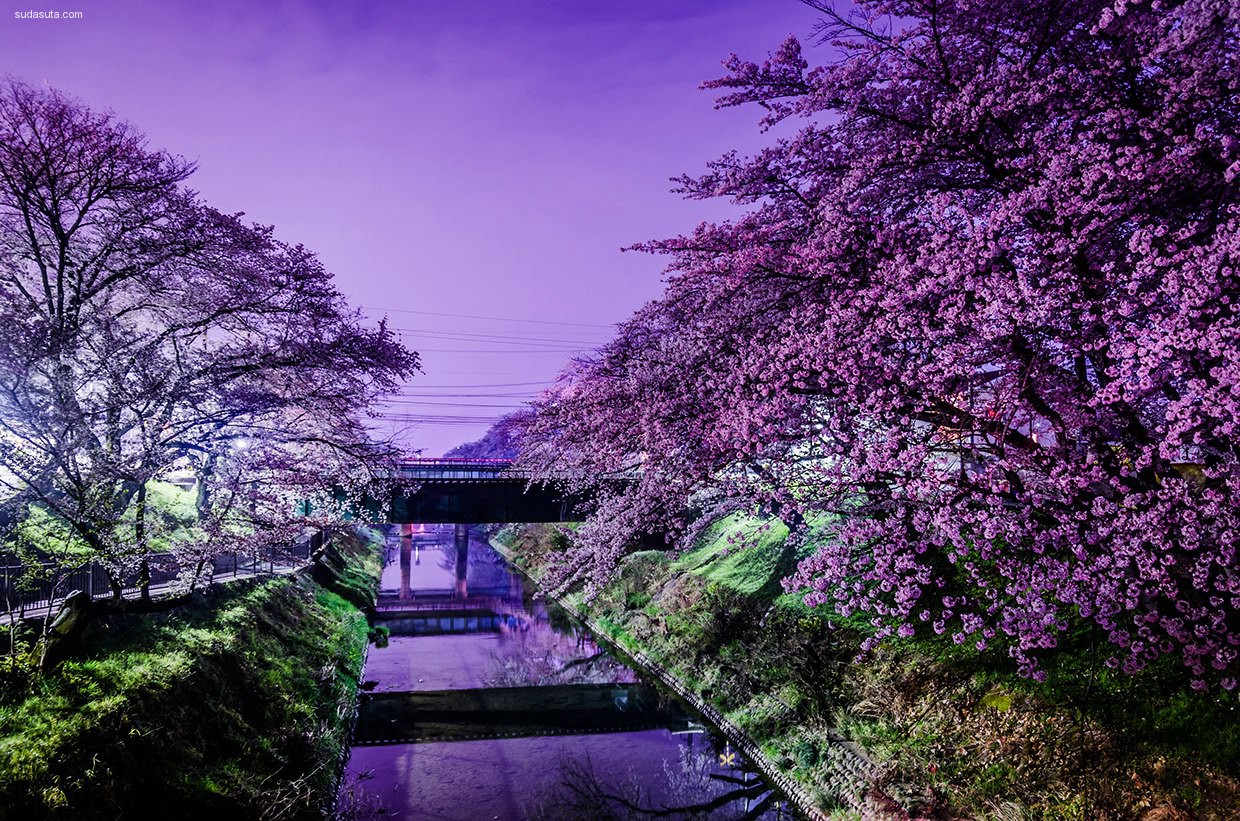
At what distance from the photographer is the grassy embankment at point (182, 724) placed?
8.29 metres

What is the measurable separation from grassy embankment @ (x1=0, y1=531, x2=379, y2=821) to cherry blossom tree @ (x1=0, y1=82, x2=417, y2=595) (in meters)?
1.84

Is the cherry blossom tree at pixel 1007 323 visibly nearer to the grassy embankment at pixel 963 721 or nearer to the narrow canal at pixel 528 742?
the grassy embankment at pixel 963 721

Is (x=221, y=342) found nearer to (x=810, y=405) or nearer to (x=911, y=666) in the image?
(x=810, y=405)

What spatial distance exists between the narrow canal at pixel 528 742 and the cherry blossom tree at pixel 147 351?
5.69 meters

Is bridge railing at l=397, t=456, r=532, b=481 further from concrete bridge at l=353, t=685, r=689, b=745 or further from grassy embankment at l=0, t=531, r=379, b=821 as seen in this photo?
grassy embankment at l=0, t=531, r=379, b=821

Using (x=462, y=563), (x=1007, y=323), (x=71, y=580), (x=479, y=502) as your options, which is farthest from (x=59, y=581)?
(x=462, y=563)

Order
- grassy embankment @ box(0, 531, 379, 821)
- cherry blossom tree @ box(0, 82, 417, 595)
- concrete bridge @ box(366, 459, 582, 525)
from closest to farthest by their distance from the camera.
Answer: grassy embankment @ box(0, 531, 379, 821)
cherry blossom tree @ box(0, 82, 417, 595)
concrete bridge @ box(366, 459, 582, 525)

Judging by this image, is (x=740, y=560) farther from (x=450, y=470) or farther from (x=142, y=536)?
(x=142, y=536)

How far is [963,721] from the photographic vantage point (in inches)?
410

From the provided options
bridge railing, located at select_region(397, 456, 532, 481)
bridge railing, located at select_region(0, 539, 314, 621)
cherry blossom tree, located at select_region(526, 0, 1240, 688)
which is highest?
cherry blossom tree, located at select_region(526, 0, 1240, 688)

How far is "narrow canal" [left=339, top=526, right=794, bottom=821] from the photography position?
12.0 m

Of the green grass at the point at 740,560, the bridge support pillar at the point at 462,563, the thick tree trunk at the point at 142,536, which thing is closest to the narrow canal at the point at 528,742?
the green grass at the point at 740,560

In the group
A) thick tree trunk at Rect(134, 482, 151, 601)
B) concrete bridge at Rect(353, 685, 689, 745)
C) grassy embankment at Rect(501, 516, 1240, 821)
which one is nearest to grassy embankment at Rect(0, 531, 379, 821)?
Answer: thick tree trunk at Rect(134, 482, 151, 601)

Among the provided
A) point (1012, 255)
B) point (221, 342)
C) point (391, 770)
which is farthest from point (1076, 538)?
point (221, 342)
